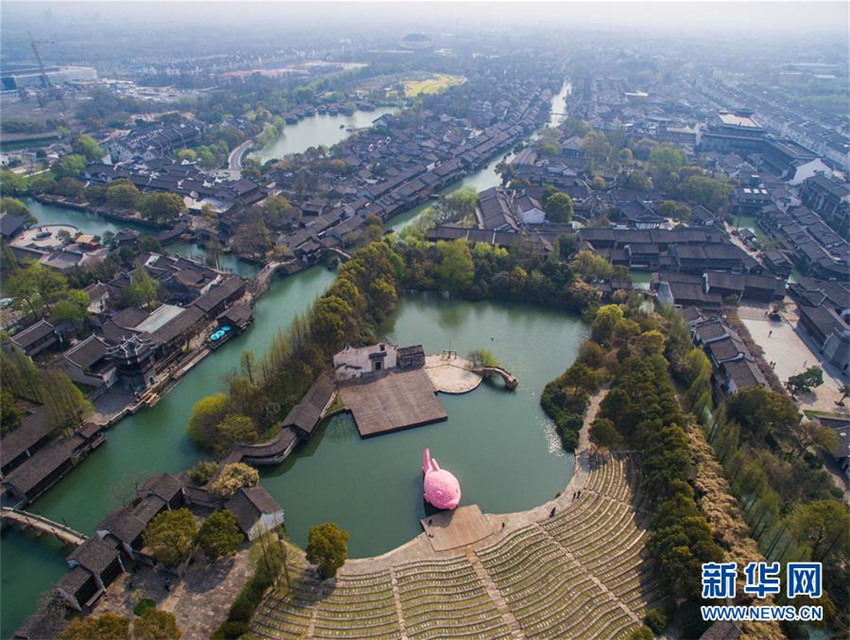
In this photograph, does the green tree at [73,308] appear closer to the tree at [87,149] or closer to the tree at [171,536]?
the tree at [171,536]

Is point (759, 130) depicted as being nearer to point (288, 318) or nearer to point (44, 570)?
point (288, 318)

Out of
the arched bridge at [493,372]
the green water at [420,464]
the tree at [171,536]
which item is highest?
the tree at [171,536]

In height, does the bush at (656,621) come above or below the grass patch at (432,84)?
below

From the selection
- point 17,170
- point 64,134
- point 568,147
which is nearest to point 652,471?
point 568,147

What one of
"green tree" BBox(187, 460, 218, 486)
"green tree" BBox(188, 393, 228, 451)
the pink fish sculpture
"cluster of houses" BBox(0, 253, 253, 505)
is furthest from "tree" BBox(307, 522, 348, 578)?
"cluster of houses" BBox(0, 253, 253, 505)

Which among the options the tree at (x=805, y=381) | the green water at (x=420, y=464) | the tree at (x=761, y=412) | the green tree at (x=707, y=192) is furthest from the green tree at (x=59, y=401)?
the green tree at (x=707, y=192)
